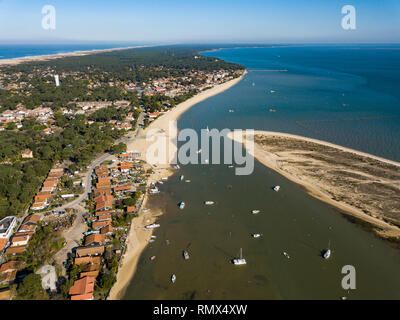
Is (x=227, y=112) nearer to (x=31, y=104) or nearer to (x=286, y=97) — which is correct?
(x=286, y=97)

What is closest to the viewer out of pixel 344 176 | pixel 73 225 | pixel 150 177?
pixel 73 225

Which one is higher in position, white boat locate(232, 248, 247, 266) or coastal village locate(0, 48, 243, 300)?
coastal village locate(0, 48, 243, 300)

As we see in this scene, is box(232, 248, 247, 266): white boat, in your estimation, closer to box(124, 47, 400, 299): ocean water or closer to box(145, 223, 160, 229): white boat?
box(124, 47, 400, 299): ocean water

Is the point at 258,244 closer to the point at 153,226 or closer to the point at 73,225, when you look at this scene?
the point at 153,226

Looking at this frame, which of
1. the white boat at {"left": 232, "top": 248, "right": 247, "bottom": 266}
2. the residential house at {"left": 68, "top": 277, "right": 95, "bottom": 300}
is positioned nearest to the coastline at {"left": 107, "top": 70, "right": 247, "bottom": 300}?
the residential house at {"left": 68, "top": 277, "right": 95, "bottom": 300}

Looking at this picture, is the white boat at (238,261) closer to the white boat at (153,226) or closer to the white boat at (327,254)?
the white boat at (327,254)

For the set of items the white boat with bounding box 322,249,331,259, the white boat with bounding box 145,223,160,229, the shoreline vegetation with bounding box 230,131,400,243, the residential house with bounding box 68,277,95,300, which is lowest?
the residential house with bounding box 68,277,95,300

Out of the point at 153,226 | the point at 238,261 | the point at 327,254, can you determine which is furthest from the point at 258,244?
the point at 153,226
